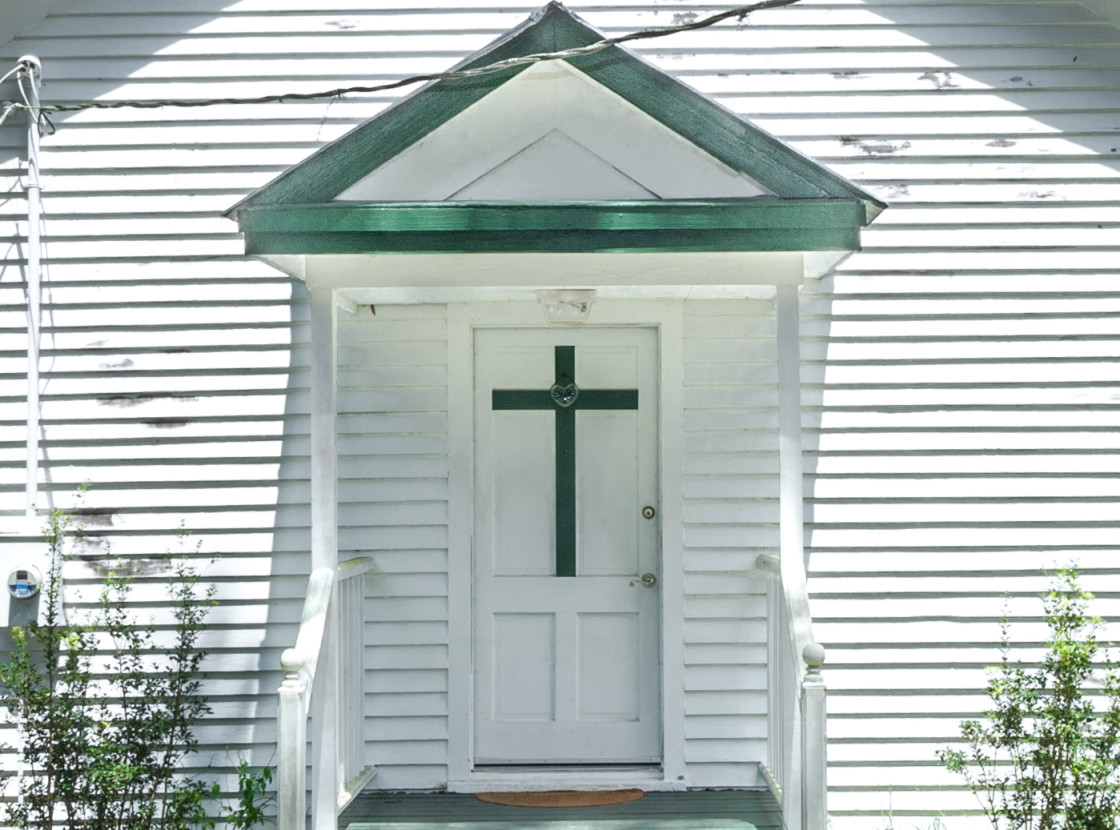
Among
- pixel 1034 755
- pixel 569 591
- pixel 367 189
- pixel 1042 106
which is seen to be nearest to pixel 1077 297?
pixel 1042 106

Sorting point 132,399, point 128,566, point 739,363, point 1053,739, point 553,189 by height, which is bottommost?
point 1053,739

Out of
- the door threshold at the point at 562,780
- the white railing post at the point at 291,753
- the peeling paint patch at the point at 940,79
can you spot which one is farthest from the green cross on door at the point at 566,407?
the peeling paint patch at the point at 940,79

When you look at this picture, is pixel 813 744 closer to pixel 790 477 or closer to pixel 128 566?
pixel 790 477

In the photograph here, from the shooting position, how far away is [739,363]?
213 inches

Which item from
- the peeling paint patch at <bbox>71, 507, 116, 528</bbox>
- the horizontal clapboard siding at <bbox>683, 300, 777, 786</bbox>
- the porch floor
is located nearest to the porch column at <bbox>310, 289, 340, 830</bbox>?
the porch floor

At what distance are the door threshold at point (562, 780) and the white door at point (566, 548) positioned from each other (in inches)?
3.8

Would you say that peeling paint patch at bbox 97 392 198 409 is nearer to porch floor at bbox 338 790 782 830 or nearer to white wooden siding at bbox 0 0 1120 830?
white wooden siding at bbox 0 0 1120 830

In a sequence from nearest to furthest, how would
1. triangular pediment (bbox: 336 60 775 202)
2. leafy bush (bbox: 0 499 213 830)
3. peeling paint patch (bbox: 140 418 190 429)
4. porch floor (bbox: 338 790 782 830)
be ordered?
1. triangular pediment (bbox: 336 60 775 202)
2. porch floor (bbox: 338 790 782 830)
3. leafy bush (bbox: 0 499 213 830)
4. peeling paint patch (bbox: 140 418 190 429)

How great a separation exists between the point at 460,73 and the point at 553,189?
0.55m

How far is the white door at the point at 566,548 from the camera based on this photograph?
545 cm

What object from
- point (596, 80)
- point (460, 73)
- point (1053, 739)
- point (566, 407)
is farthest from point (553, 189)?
point (1053, 739)

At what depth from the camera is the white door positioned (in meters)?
5.45

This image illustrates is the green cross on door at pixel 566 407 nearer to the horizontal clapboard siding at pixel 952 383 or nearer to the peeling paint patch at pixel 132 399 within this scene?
the horizontal clapboard siding at pixel 952 383

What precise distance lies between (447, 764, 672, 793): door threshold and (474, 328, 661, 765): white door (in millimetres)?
96
